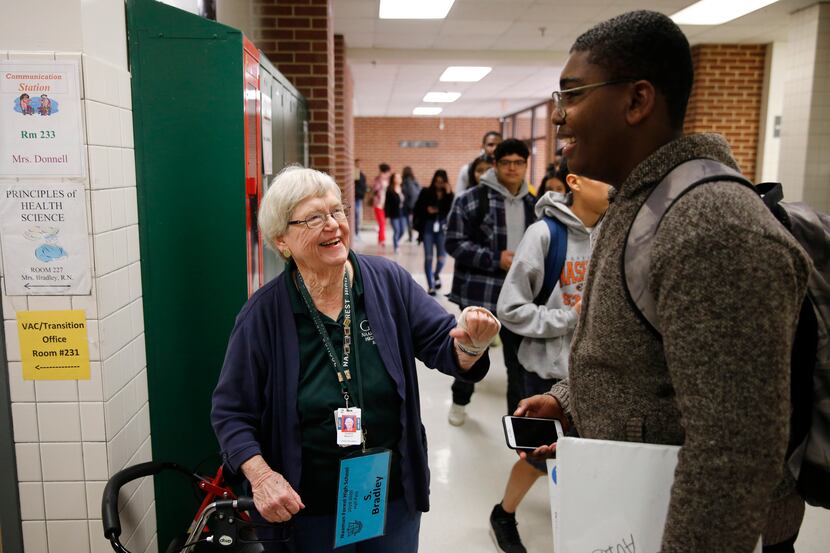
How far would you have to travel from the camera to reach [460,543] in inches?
109

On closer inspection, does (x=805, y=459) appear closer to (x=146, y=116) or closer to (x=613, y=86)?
(x=613, y=86)

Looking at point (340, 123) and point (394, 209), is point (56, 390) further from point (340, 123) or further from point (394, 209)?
point (394, 209)

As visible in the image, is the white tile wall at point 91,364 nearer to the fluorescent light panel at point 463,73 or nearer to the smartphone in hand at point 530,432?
the smartphone in hand at point 530,432

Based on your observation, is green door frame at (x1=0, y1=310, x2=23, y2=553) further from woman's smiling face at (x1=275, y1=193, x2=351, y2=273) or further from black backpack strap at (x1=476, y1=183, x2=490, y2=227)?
black backpack strap at (x1=476, y1=183, x2=490, y2=227)

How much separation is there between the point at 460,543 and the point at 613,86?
2318 mm

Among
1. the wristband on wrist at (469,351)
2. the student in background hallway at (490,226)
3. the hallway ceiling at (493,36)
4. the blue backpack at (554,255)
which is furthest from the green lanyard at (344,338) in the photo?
the hallway ceiling at (493,36)

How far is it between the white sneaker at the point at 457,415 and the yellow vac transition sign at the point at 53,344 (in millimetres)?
2574

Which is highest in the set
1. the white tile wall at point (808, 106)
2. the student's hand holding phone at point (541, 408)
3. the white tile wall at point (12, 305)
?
the white tile wall at point (808, 106)

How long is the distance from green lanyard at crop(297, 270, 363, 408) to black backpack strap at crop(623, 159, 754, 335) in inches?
34.1

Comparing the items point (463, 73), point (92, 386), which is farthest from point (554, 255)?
point (463, 73)

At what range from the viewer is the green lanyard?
1600 millimetres

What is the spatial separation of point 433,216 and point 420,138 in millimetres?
11145

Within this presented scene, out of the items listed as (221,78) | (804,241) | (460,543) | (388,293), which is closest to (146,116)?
(221,78)

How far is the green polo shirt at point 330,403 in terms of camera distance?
159 cm
